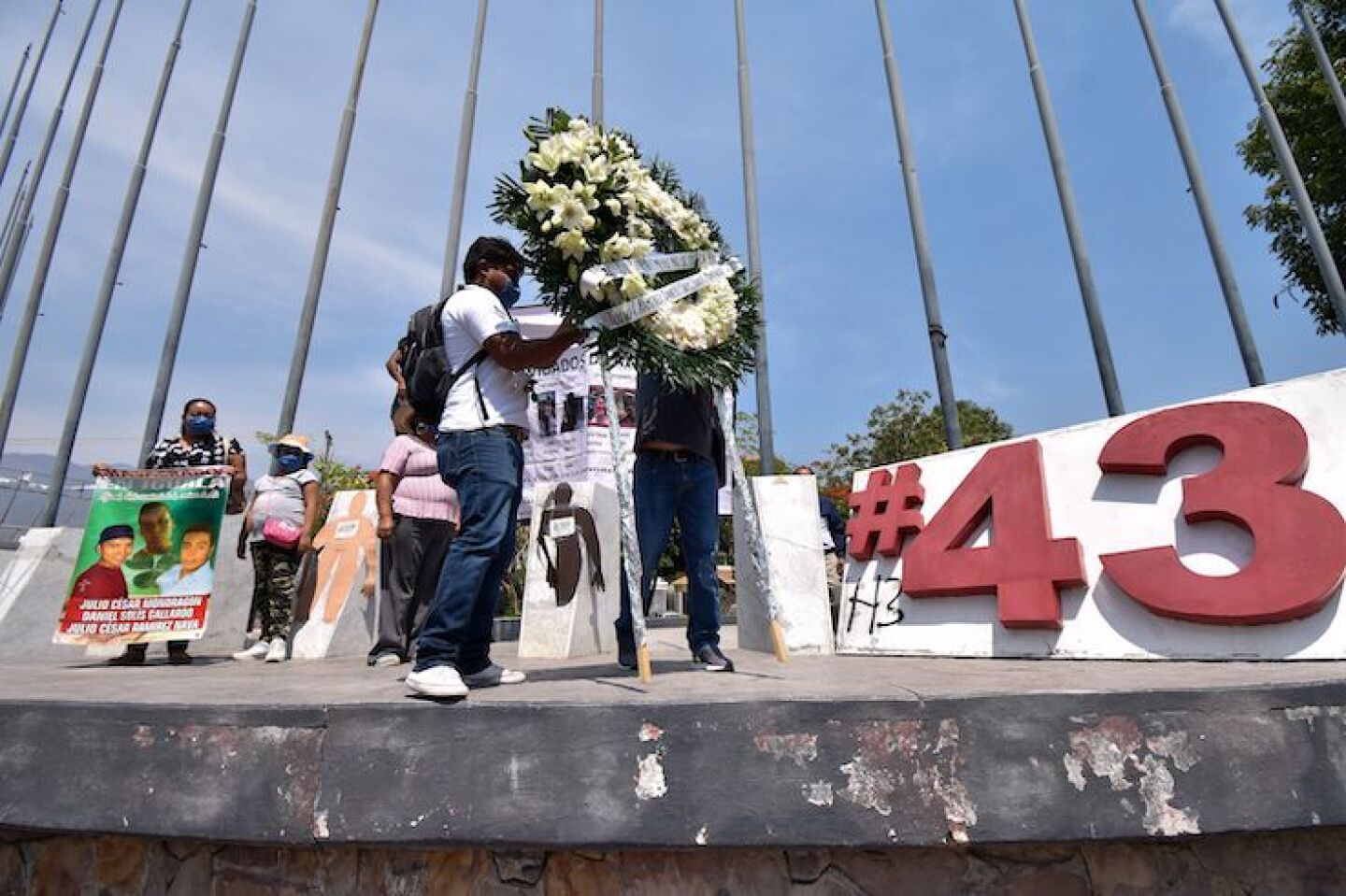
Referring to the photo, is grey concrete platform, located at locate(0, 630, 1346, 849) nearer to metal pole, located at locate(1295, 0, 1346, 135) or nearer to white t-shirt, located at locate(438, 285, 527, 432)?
white t-shirt, located at locate(438, 285, 527, 432)

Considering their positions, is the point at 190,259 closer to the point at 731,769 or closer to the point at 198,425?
the point at 198,425

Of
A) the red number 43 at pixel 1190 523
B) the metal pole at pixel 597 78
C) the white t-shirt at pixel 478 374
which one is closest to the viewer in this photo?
the white t-shirt at pixel 478 374

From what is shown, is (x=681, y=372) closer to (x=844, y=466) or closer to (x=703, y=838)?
(x=703, y=838)

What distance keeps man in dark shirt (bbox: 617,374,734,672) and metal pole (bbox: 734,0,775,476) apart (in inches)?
305

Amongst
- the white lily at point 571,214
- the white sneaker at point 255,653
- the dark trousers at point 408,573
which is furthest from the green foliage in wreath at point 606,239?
the white sneaker at point 255,653

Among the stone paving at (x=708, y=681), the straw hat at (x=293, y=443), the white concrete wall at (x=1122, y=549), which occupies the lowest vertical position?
the stone paving at (x=708, y=681)

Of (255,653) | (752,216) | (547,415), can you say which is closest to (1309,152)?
(752,216)

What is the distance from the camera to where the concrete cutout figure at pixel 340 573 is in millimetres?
5043

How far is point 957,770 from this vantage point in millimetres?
1750

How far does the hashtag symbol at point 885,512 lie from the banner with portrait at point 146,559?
420cm

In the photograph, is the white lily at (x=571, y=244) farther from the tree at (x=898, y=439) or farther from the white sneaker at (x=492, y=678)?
the tree at (x=898, y=439)

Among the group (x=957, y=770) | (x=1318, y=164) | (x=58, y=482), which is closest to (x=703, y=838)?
(x=957, y=770)

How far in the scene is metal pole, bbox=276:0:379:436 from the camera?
10336 millimetres

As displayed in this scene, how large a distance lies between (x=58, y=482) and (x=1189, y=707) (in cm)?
1627
